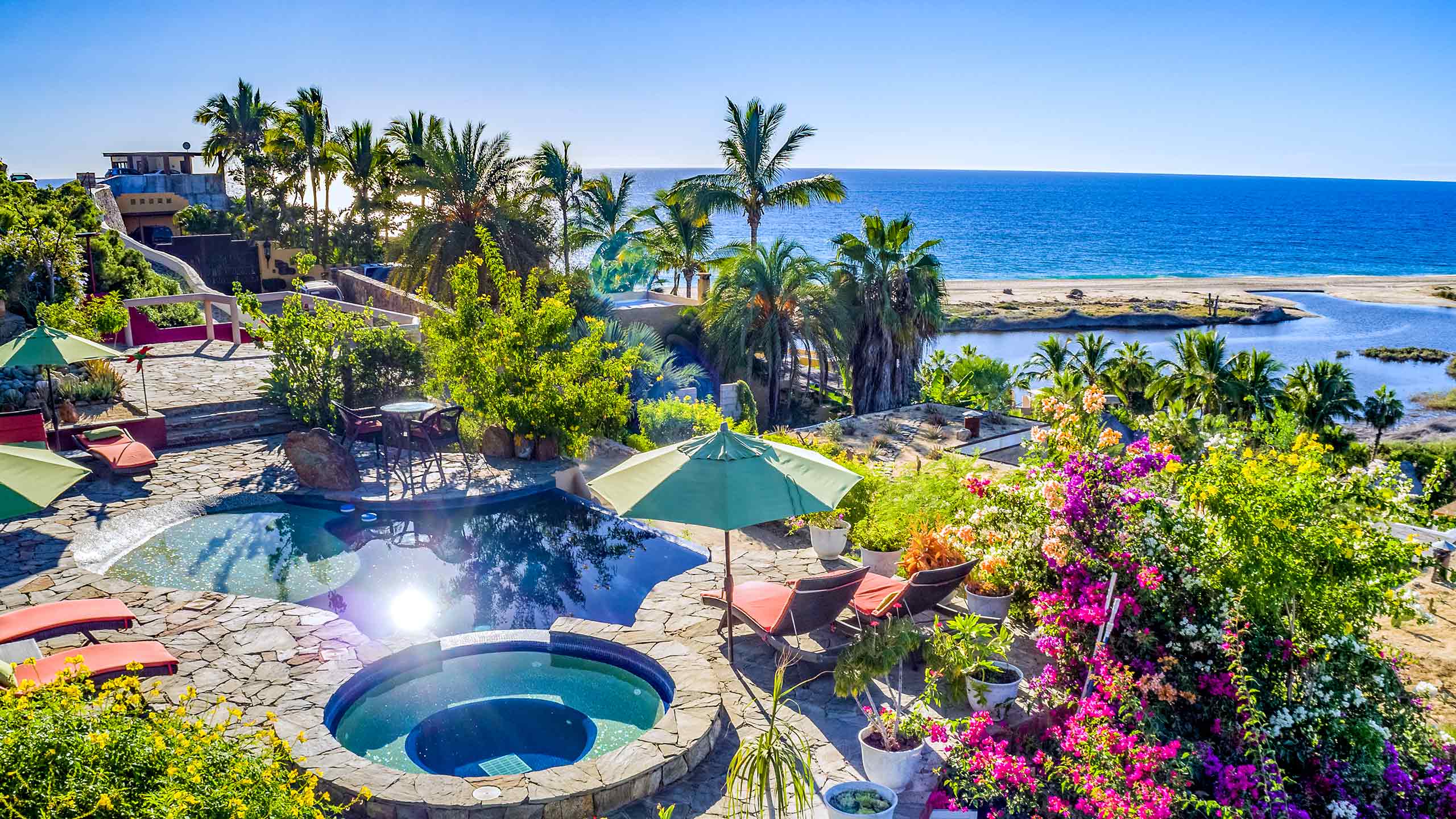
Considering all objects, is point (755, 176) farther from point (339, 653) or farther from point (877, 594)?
point (339, 653)

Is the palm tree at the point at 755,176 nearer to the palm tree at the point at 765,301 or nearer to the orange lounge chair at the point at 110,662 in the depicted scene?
the palm tree at the point at 765,301

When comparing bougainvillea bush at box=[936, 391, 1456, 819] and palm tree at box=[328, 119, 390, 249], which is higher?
palm tree at box=[328, 119, 390, 249]

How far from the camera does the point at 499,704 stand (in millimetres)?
7590

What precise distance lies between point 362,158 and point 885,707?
109 feet

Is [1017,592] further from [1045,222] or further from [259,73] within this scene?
[1045,222]

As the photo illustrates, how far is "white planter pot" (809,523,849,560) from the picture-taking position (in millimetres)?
10070

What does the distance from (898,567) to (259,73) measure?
162 ft

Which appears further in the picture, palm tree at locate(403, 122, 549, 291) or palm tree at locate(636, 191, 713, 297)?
palm tree at locate(636, 191, 713, 297)

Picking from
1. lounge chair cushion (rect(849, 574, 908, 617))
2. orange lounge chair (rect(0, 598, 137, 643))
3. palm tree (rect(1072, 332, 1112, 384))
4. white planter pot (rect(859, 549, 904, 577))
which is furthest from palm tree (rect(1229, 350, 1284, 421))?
orange lounge chair (rect(0, 598, 137, 643))

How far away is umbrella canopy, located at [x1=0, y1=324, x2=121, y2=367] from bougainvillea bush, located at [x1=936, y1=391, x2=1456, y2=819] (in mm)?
12246

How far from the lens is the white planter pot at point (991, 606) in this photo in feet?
26.5

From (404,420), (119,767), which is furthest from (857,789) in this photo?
(404,420)

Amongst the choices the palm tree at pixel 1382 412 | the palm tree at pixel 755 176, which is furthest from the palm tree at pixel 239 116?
the palm tree at pixel 1382 412

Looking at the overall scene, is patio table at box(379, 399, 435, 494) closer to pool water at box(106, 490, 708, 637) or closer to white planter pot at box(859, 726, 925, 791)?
pool water at box(106, 490, 708, 637)
